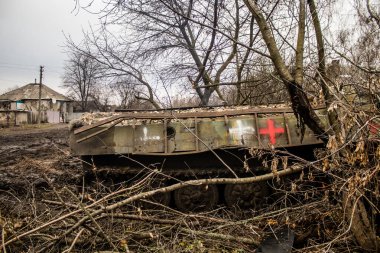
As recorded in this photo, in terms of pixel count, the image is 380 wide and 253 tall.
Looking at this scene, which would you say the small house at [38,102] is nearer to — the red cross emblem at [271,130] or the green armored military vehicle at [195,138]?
the green armored military vehicle at [195,138]

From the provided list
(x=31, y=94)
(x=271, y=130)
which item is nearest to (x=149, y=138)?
Answer: (x=271, y=130)

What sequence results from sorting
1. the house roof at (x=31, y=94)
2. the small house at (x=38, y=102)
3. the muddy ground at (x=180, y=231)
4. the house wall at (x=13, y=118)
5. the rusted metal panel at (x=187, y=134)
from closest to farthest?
1. the muddy ground at (x=180, y=231)
2. the rusted metal panel at (x=187, y=134)
3. the house wall at (x=13, y=118)
4. the small house at (x=38, y=102)
5. the house roof at (x=31, y=94)

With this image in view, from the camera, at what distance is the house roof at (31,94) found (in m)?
58.3

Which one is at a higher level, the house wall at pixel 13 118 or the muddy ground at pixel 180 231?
the house wall at pixel 13 118

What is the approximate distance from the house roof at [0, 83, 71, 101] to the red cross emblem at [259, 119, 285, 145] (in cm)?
5597

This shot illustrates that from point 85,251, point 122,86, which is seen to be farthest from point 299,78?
point 122,86

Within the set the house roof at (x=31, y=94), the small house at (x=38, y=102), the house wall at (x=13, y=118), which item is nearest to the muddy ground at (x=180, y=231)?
the house wall at (x=13, y=118)

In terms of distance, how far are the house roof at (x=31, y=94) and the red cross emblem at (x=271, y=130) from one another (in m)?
56.0

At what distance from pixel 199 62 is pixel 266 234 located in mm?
9349

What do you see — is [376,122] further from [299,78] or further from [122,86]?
[122,86]

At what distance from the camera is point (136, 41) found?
13492mm

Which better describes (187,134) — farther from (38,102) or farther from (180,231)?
(38,102)

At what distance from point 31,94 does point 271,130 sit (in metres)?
57.6

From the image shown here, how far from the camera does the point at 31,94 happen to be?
193 ft
